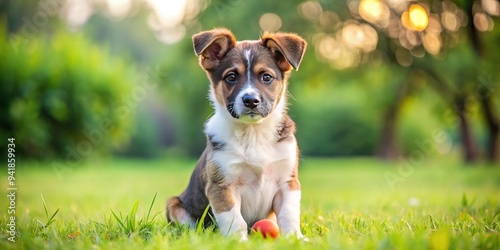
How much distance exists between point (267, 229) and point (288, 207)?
355 mm

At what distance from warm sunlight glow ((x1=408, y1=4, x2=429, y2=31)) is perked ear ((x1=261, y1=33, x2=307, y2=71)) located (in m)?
14.8

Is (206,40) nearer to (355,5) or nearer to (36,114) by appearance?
(36,114)

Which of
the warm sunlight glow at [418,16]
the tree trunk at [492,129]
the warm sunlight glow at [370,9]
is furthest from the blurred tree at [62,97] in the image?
the tree trunk at [492,129]

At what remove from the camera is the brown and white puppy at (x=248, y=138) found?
4.55 m

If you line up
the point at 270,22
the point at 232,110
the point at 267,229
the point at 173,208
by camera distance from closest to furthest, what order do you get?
Answer: the point at 267,229, the point at 232,110, the point at 173,208, the point at 270,22

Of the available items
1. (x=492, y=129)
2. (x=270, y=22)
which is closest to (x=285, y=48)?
(x=270, y=22)

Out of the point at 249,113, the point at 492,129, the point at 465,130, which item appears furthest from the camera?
the point at 465,130

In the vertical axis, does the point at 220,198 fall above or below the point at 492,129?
above

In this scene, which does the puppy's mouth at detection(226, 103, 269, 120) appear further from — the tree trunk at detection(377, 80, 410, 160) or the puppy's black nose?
the tree trunk at detection(377, 80, 410, 160)

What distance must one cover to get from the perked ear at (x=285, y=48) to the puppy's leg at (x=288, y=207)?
42.5 inches

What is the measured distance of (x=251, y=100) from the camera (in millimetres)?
4488

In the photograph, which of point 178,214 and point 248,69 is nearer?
point 248,69

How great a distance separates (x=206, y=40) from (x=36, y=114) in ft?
46.0

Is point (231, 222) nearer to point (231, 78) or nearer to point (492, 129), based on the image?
point (231, 78)
